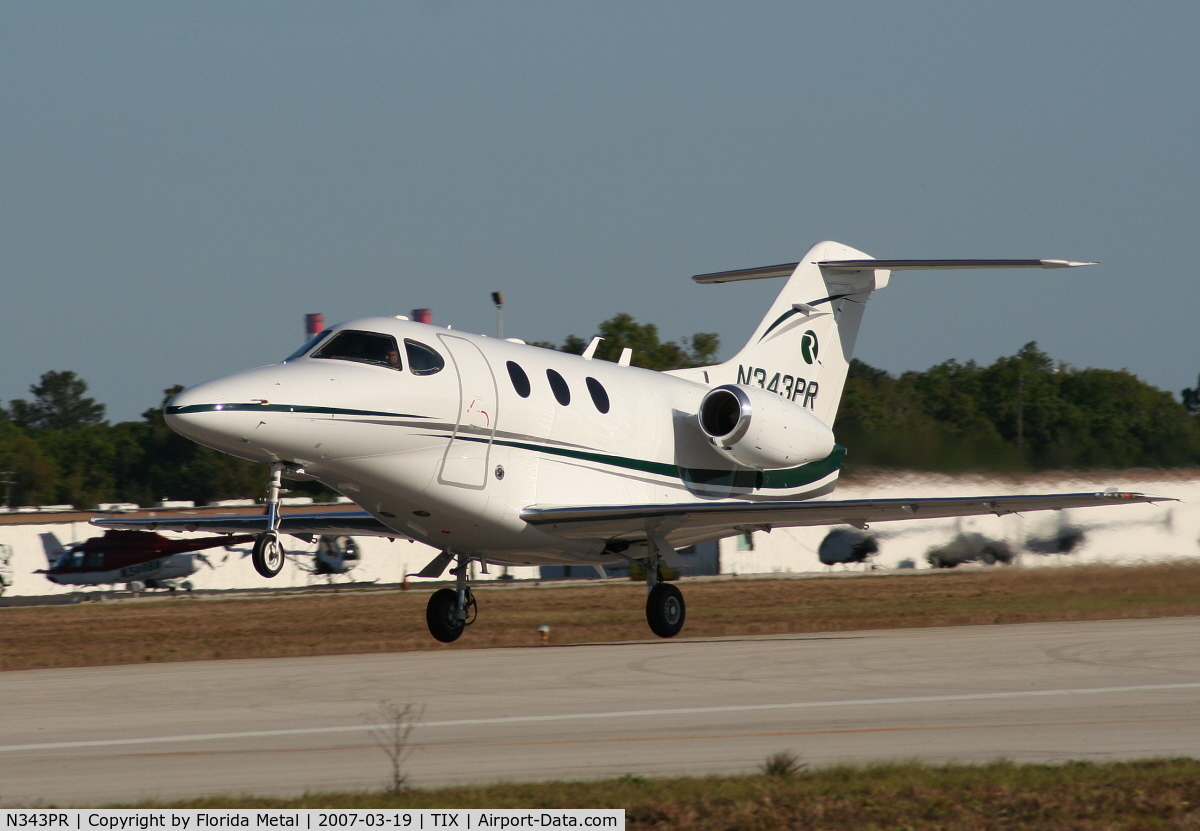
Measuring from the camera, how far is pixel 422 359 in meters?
15.9

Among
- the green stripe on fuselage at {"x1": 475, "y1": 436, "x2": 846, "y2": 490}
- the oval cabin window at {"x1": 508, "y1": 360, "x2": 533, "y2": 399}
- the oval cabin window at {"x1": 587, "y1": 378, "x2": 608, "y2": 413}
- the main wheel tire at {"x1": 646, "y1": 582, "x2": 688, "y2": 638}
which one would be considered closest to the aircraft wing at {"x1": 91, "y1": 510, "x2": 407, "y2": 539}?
the green stripe on fuselage at {"x1": 475, "y1": 436, "x2": 846, "y2": 490}

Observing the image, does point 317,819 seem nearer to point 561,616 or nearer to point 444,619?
point 444,619

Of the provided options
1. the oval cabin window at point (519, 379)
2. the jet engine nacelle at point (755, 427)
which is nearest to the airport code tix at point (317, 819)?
the oval cabin window at point (519, 379)

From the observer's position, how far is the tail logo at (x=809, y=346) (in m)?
21.8

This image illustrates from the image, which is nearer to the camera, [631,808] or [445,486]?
[631,808]

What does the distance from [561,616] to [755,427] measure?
7.33 meters

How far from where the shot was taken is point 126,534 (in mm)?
39406

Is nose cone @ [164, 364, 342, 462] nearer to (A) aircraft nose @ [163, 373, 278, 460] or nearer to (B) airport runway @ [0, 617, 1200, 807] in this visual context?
(A) aircraft nose @ [163, 373, 278, 460]

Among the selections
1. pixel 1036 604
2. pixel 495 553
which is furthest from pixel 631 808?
pixel 1036 604

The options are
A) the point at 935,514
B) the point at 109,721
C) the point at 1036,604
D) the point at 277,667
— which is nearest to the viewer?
the point at 109,721

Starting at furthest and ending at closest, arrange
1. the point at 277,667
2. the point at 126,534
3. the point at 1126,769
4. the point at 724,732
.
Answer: the point at 126,534, the point at 277,667, the point at 724,732, the point at 1126,769

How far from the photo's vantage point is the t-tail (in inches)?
842

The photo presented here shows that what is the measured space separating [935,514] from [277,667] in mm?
8266

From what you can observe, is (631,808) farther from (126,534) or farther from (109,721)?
(126,534)
